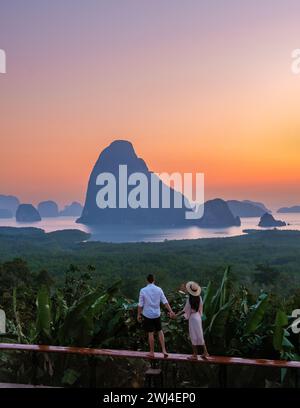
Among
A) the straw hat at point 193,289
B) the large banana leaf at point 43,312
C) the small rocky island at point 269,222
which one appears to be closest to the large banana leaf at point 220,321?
the straw hat at point 193,289

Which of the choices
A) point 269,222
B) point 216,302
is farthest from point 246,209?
point 216,302

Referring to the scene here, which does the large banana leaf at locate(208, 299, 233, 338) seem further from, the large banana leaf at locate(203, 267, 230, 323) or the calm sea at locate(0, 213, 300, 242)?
the calm sea at locate(0, 213, 300, 242)

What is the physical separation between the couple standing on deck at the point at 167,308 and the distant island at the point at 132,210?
267 ft

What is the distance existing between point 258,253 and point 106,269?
15431 mm

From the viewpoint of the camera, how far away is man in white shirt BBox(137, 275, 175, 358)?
5434mm

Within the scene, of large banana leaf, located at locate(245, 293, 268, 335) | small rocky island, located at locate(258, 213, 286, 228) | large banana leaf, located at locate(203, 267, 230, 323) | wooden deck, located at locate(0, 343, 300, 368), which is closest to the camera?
wooden deck, located at locate(0, 343, 300, 368)

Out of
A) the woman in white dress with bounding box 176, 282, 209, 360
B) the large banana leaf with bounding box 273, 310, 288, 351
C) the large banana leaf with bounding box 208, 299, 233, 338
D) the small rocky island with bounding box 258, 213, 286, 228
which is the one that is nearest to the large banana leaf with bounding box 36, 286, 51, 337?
the woman in white dress with bounding box 176, 282, 209, 360

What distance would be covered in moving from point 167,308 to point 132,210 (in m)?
100

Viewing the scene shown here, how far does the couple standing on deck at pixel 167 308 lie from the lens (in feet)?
17.5

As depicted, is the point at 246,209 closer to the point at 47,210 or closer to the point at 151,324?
the point at 47,210

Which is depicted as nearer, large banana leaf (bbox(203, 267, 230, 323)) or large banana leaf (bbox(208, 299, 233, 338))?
large banana leaf (bbox(208, 299, 233, 338))
